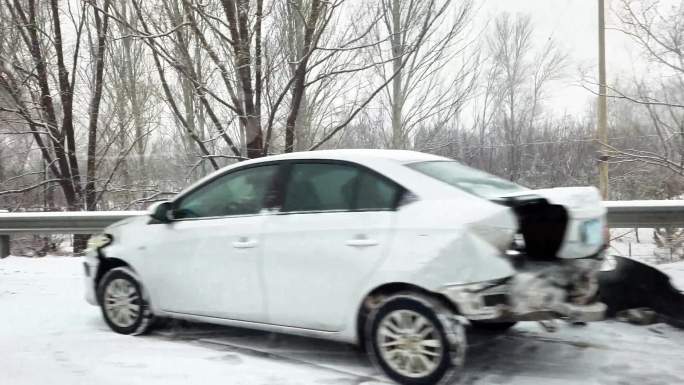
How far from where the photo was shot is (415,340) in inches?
140

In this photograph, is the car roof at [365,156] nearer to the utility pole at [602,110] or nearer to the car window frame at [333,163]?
the car window frame at [333,163]

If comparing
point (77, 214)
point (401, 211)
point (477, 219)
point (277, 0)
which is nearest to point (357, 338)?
point (401, 211)

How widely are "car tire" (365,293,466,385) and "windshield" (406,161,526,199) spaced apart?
824 mm

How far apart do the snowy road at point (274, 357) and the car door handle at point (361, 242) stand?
2.95ft

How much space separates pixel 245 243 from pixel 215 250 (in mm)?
311

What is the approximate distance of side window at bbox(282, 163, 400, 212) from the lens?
386 cm

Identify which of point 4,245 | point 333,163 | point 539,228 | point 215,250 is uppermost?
point 333,163

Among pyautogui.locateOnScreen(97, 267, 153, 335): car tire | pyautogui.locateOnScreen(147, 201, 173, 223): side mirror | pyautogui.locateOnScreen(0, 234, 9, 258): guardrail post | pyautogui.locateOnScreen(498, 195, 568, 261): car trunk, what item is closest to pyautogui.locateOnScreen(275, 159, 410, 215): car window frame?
pyautogui.locateOnScreen(498, 195, 568, 261): car trunk

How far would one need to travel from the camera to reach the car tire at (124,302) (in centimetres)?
482

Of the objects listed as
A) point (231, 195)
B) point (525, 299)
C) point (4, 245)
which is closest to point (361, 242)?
point (525, 299)

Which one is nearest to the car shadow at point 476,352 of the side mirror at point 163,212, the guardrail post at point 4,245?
the side mirror at point 163,212

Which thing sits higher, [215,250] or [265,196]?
[265,196]

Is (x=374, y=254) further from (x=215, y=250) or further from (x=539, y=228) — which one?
(x=215, y=250)

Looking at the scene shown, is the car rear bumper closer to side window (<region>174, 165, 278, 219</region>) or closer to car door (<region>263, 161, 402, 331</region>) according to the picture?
car door (<region>263, 161, 402, 331</region>)
